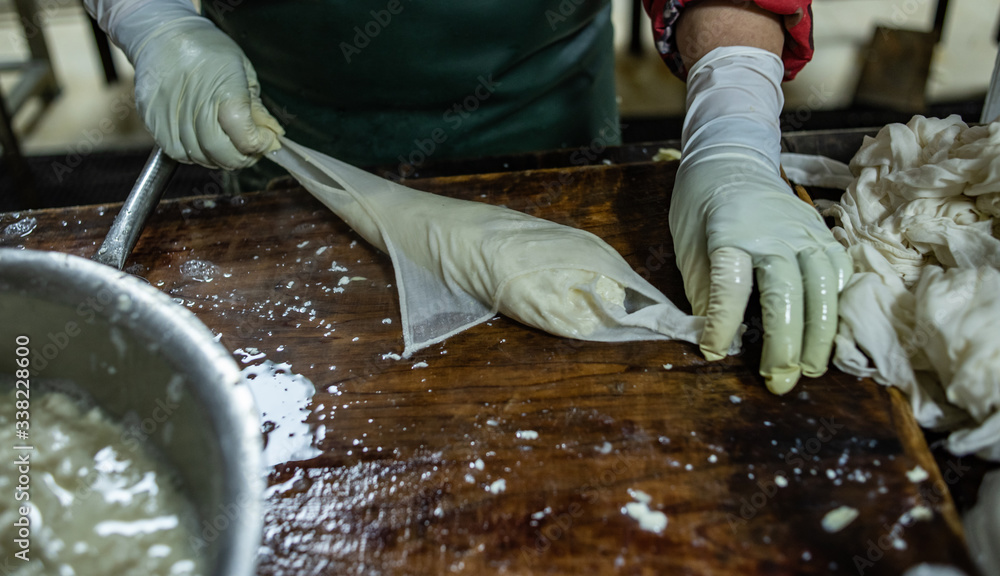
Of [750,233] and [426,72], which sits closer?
[750,233]

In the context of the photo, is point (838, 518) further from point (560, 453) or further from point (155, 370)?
point (155, 370)

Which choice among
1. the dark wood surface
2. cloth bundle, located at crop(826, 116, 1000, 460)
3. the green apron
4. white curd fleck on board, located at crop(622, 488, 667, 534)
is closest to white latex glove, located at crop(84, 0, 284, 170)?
the green apron

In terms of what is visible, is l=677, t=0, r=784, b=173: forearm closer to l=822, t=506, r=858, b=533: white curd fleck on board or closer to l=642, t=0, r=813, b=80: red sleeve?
l=642, t=0, r=813, b=80: red sleeve

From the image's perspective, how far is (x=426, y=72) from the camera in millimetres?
1678

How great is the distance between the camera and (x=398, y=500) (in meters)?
0.96

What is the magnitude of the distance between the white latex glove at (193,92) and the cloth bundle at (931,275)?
127 cm

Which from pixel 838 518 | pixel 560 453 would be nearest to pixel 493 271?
pixel 560 453

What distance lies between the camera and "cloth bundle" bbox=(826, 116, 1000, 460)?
94cm

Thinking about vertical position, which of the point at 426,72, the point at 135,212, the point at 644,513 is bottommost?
the point at 644,513

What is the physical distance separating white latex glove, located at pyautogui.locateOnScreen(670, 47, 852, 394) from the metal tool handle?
112 centimetres

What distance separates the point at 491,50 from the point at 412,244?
64 cm

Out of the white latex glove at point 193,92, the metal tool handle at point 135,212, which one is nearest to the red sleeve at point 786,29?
the white latex glove at point 193,92

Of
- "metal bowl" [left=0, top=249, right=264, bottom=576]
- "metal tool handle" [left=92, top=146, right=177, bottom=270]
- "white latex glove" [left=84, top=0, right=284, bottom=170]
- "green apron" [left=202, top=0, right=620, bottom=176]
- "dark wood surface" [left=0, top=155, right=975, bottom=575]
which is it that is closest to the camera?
"metal bowl" [left=0, top=249, right=264, bottom=576]

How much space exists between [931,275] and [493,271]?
0.74 metres
